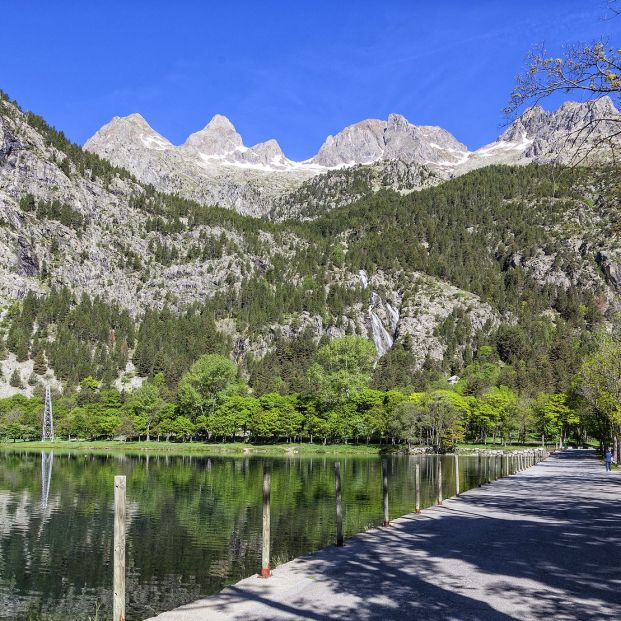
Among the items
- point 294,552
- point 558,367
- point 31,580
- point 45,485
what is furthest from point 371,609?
point 558,367

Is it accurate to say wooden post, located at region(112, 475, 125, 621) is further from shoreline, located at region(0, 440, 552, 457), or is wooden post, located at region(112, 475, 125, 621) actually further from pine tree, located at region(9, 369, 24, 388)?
pine tree, located at region(9, 369, 24, 388)

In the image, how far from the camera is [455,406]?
131m

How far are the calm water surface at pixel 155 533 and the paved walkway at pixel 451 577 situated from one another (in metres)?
6.54

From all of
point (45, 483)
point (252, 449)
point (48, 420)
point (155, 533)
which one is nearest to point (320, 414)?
point (252, 449)

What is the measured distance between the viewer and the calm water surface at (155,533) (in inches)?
781

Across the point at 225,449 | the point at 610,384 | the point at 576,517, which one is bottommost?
the point at 225,449

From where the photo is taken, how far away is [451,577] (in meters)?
12.2

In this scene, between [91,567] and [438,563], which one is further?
[91,567]

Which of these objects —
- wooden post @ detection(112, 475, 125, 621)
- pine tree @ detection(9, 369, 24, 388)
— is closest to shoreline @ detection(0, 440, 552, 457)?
pine tree @ detection(9, 369, 24, 388)

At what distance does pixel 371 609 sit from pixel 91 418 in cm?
15443

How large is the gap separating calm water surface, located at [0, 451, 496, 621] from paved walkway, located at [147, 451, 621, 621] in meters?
6.54

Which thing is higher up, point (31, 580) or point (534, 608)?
point (534, 608)

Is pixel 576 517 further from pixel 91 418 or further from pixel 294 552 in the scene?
pixel 91 418

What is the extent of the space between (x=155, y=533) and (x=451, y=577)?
2142 cm
